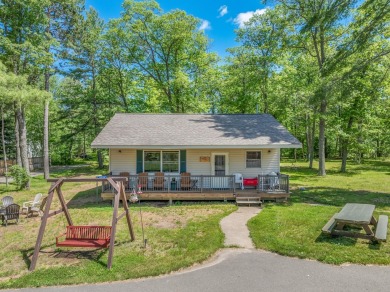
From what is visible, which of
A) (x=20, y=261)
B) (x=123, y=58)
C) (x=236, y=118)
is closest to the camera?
(x=20, y=261)

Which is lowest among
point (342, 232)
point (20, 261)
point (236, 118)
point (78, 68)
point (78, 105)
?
point (20, 261)

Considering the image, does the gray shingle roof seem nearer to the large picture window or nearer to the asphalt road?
the large picture window

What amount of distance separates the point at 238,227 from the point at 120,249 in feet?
13.6

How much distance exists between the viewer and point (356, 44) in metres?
13.5

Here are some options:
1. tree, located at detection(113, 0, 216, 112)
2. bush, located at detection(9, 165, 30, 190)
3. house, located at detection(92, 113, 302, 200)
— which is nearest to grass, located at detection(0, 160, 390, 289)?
house, located at detection(92, 113, 302, 200)

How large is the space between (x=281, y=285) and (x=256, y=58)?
84.0 ft

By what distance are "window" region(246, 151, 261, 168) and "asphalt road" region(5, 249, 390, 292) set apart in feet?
28.2

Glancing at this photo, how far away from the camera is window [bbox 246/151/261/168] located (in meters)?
15.2

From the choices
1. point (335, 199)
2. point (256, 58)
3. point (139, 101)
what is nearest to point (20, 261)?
point (335, 199)

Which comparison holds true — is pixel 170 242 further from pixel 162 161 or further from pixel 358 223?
pixel 162 161

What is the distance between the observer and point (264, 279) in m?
5.95

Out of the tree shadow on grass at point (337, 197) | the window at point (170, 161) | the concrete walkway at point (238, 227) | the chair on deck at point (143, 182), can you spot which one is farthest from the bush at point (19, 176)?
the tree shadow on grass at point (337, 197)

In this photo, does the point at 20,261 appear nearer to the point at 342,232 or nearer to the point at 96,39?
the point at 342,232

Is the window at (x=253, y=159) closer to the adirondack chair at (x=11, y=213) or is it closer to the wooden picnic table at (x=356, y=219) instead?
the wooden picnic table at (x=356, y=219)
